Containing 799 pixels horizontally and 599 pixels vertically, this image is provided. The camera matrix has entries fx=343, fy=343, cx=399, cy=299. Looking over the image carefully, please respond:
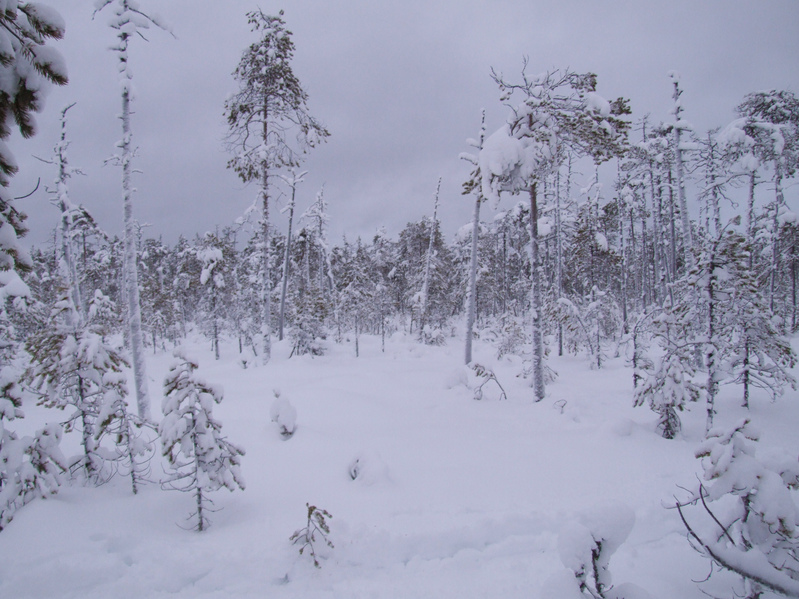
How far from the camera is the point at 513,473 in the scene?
252 inches

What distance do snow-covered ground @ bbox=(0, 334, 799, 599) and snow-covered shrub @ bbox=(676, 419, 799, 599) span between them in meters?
1.14

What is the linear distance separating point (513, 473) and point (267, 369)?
42.1ft

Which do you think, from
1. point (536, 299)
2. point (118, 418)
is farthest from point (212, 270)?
point (536, 299)

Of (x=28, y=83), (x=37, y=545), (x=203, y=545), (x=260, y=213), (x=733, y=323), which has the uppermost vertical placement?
(x=260, y=213)

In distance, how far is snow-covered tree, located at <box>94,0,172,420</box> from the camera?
865 centimetres

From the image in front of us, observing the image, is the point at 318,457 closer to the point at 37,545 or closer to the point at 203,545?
the point at 203,545

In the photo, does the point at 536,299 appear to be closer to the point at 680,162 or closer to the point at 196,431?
the point at 196,431

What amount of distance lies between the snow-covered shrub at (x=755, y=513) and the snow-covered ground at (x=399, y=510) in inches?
45.1

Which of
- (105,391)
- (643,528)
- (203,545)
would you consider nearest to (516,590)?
(643,528)

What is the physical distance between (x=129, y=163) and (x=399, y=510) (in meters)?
10.9

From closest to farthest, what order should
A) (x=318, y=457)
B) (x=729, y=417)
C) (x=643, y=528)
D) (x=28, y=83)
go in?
(x=28, y=83)
(x=643, y=528)
(x=318, y=457)
(x=729, y=417)

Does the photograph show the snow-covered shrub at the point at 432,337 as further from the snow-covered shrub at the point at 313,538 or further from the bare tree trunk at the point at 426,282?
the snow-covered shrub at the point at 313,538

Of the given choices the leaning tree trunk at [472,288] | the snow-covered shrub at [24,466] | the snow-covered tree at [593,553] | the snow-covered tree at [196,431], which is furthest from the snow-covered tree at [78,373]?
the leaning tree trunk at [472,288]

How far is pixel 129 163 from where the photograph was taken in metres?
9.36
